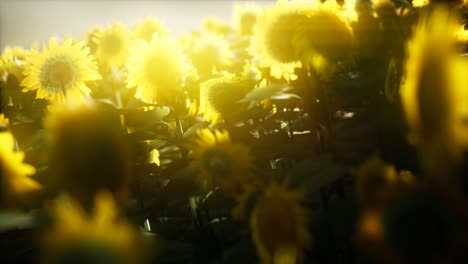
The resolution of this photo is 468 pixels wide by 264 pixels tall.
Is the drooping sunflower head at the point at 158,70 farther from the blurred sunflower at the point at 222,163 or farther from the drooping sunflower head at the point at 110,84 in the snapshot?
the drooping sunflower head at the point at 110,84

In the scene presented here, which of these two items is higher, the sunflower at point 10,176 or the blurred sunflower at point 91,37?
the blurred sunflower at point 91,37

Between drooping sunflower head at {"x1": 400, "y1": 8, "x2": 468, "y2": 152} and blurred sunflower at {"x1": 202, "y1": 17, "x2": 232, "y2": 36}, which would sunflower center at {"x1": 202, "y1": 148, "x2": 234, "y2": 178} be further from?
blurred sunflower at {"x1": 202, "y1": 17, "x2": 232, "y2": 36}

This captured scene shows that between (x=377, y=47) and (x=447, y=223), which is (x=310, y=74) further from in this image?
(x=447, y=223)

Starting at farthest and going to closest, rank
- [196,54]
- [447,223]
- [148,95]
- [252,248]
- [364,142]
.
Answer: [196,54]
[148,95]
[364,142]
[252,248]
[447,223]

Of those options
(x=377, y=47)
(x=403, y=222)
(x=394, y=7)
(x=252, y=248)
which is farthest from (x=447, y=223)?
(x=394, y=7)

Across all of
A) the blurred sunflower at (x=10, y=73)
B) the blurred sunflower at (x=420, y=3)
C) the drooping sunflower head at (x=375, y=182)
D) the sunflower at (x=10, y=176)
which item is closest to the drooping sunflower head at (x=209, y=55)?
the blurred sunflower at (x=10, y=73)
